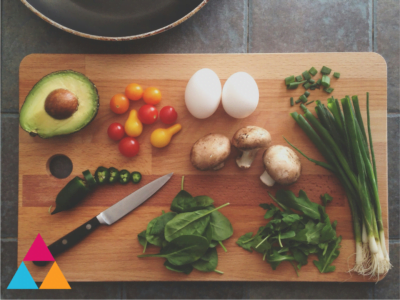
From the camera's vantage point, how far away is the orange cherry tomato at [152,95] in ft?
3.43

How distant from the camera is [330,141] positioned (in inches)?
40.7

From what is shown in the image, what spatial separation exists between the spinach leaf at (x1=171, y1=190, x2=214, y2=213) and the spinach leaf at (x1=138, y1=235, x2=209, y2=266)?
0.33 feet

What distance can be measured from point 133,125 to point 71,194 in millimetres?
317

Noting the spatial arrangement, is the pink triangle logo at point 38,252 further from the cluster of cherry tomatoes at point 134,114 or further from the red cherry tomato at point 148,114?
the red cherry tomato at point 148,114

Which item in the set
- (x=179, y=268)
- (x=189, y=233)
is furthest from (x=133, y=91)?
(x=179, y=268)

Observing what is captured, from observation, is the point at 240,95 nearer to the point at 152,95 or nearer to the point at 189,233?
the point at 152,95

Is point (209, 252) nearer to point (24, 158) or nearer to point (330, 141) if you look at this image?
point (330, 141)

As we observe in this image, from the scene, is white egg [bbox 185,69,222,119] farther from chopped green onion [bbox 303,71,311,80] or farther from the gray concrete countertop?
chopped green onion [bbox 303,71,311,80]

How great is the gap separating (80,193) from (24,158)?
0.25m

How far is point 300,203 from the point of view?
40.6 inches

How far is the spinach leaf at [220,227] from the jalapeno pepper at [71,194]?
0.45 metres

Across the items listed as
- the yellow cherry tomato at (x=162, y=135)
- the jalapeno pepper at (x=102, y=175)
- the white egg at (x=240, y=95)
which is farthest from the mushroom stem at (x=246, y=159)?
the jalapeno pepper at (x=102, y=175)

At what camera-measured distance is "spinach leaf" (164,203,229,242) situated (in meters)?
1.00

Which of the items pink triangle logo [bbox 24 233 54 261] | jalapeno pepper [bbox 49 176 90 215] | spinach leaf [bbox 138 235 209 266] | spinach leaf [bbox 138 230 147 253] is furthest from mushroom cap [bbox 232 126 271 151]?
pink triangle logo [bbox 24 233 54 261]
